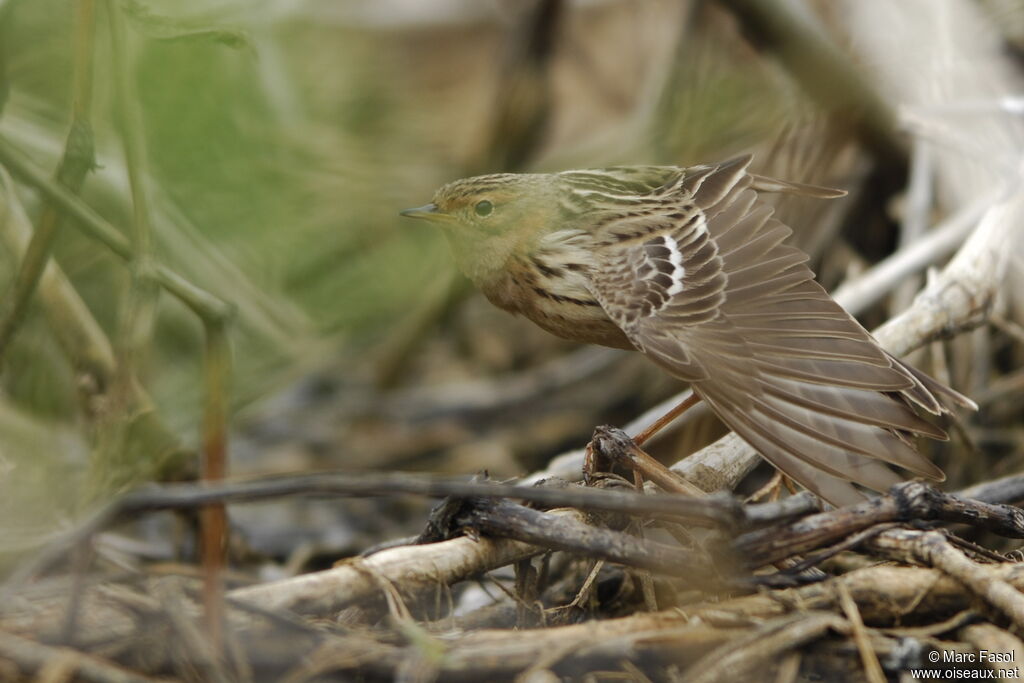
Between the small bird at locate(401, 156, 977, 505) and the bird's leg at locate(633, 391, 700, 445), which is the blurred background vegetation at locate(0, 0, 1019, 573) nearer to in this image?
the bird's leg at locate(633, 391, 700, 445)

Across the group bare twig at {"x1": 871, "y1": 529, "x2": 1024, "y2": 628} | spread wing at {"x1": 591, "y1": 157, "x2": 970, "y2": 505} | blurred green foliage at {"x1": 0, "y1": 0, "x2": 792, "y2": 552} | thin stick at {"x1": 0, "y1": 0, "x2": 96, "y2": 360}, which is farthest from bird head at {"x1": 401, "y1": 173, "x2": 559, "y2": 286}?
bare twig at {"x1": 871, "y1": 529, "x2": 1024, "y2": 628}

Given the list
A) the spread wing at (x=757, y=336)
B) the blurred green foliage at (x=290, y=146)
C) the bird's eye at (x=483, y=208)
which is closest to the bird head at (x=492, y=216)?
the bird's eye at (x=483, y=208)

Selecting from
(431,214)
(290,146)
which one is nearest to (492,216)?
(431,214)

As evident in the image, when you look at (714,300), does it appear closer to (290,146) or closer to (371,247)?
(371,247)

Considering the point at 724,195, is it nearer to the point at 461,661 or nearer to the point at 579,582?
the point at 579,582


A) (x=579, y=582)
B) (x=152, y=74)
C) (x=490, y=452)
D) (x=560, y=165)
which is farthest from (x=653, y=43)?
(x=152, y=74)

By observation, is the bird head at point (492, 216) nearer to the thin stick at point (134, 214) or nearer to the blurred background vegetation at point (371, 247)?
the blurred background vegetation at point (371, 247)
